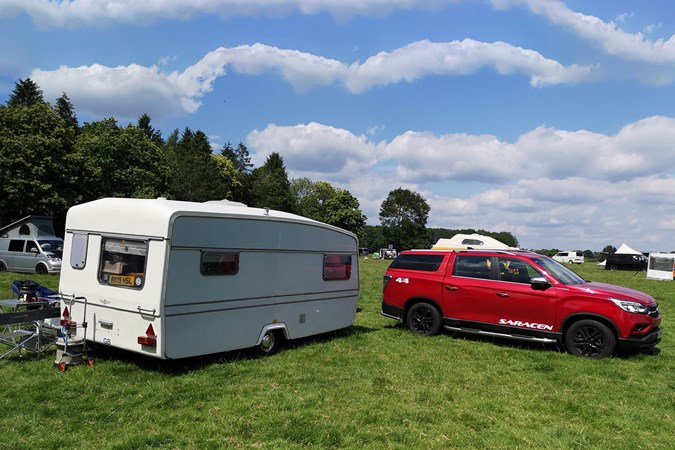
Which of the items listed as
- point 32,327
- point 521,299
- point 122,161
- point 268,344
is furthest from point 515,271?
point 122,161

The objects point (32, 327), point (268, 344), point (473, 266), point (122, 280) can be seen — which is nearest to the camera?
point (122, 280)

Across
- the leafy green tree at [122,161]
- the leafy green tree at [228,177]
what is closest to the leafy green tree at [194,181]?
the leafy green tree at [122,161]

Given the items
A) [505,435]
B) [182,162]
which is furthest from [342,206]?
[505,435]

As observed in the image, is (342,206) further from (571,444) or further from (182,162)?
(571,444)

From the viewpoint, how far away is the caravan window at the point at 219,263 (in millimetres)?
7477

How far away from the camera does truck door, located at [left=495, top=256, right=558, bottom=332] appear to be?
938 cm

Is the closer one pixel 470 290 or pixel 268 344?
pixel 268 344

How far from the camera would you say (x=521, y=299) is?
9625mm

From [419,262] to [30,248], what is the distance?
61.0 feet

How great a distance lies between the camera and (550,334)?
9.34 m

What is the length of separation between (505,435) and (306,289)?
4.86 meters

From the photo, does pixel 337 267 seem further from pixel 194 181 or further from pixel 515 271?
pixel 194 181

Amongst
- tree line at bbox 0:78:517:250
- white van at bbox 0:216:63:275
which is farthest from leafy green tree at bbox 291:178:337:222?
white van at bbox 0:216:63:275

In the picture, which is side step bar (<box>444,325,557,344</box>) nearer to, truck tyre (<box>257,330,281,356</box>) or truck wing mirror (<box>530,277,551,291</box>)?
truck wing mirror (<box>530,277,551,291</box>)
